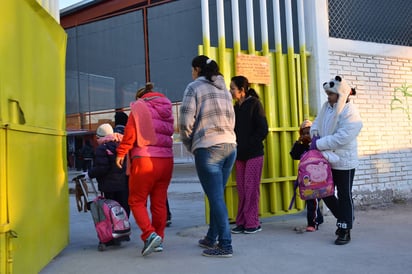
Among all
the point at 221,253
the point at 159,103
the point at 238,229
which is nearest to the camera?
the point at 221,253

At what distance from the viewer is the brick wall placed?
6.89m

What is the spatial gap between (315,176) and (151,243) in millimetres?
1856

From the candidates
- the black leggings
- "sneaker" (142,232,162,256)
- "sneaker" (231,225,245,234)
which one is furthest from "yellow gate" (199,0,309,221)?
"sneaker" (142,232,162,256)

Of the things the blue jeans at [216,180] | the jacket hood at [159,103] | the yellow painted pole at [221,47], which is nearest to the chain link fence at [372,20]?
the yellow painted pole at [221,47]

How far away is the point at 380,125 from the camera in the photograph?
7.13 m

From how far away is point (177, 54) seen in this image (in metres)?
20.8

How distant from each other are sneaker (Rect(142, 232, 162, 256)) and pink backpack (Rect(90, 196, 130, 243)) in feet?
1.73

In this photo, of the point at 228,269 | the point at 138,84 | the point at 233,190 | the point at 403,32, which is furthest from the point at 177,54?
the point at 228,269

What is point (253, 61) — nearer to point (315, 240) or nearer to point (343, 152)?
point (343, 152)

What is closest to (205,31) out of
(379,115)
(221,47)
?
Answer: (221,47)

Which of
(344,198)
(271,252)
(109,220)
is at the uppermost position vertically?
(344,198)

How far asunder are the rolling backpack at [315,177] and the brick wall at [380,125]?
2.16 m

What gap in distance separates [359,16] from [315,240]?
417 cm

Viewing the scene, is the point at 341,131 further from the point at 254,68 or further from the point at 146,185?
the point at 146,185
